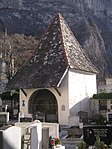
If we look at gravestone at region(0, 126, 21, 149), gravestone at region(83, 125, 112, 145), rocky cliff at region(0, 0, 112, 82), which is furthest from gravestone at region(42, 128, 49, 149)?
rocky cliff at region(0, 0, 112, 82)

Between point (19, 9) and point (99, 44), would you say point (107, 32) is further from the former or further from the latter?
point (19, 9)

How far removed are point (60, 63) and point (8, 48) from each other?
13962 mm

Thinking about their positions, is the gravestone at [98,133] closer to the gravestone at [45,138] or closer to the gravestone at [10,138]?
the gravestone at [45,138]

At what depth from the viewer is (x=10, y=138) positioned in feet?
24.0

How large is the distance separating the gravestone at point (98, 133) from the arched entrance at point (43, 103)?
1003 cm

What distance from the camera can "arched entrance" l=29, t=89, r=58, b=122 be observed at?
915 inches

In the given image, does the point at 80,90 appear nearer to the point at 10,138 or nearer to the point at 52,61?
the point at 52,61

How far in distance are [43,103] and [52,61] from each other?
3333mm

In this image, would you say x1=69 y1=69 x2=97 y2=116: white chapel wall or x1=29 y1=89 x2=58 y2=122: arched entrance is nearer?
x1=69 y1=69 x2=97 y2=116: white chapel wall

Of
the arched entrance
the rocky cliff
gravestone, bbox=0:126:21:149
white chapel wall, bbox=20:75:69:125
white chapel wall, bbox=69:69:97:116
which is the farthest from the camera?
the rocky cliff

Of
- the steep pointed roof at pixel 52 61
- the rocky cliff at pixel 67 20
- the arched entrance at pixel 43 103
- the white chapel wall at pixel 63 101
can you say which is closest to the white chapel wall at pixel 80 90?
the white chapel wall at pixel 63 101

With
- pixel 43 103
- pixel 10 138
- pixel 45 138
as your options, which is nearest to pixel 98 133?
pixel 45 138

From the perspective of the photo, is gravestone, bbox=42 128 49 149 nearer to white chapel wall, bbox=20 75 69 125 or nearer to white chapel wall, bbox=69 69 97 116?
white chapel wall, bbox=20 75 69 125

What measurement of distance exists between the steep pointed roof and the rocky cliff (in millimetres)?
35716
